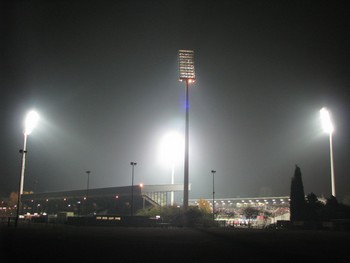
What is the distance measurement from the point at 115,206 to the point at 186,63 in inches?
1912

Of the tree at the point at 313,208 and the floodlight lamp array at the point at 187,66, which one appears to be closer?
the tree at the point at 313,208

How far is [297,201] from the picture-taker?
67.6 meters

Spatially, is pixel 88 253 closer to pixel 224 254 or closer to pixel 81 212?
pixel 224 254

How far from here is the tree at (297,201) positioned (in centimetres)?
6656

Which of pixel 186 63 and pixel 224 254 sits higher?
pixel 186 63

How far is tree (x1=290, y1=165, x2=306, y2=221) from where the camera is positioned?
66.6m

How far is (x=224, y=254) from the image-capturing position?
19656 mm

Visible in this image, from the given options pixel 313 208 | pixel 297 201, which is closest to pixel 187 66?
pixel 297 201

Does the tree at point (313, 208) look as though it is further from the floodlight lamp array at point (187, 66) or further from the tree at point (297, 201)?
the floodlight lamp array at point (187, 66)

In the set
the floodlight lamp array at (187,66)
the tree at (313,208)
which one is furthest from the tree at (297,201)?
the floodlight lamp array at (187,66)

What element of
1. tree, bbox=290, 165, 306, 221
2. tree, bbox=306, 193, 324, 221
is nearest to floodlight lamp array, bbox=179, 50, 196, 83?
tree, bbox=290, 165, 306, 221

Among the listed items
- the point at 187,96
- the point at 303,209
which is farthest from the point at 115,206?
the point at 303,209

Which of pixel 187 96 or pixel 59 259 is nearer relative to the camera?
pixel 59 259

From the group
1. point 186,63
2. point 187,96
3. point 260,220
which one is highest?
point 186,63
